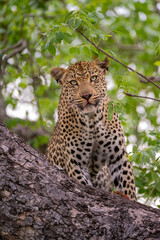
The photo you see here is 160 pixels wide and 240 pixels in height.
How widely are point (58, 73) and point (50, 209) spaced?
3.39 meters

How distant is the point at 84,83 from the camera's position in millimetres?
6168

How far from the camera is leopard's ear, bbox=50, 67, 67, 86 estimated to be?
6.52m

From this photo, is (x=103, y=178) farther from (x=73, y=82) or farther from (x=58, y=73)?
(x=58, y=73)

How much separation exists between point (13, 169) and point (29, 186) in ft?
0.64

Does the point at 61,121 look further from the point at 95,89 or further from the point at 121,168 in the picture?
the point at 121,168

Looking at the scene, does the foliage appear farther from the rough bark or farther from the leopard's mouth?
the rough bark

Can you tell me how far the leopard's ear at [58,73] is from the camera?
6.52 m

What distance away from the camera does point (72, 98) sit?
20.3 ft

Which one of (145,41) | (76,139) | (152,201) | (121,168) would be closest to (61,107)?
(76,139)

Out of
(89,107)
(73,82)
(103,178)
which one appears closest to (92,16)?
(89,107)

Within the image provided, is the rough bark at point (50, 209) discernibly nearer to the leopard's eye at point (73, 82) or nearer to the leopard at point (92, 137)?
the leopard at point (92, 137)

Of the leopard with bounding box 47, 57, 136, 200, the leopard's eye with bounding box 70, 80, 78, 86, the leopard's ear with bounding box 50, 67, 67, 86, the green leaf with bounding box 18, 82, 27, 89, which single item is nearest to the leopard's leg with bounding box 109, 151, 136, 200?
the leopard with bounding box 47, 57, 136, 200

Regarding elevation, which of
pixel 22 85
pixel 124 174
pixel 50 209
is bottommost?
pixel 50 209

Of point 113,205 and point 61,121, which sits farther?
point 61,121
